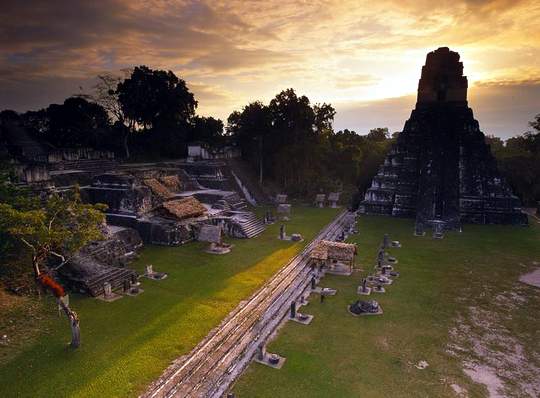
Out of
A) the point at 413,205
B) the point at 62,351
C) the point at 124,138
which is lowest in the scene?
→ the point at 62,351

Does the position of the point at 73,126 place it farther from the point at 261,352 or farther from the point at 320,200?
the point at 261,352

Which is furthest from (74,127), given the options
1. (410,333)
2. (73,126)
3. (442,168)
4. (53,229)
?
(410,333)

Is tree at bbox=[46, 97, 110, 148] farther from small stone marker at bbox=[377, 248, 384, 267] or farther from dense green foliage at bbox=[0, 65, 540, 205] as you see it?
small stone marker at bbox=[377, 248, 384, 267]

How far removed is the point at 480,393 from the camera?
34.1 feet

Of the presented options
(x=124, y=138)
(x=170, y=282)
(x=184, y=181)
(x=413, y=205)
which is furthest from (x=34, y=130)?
(x=413, y=205)

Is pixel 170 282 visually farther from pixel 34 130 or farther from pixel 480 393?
pixel 34 130

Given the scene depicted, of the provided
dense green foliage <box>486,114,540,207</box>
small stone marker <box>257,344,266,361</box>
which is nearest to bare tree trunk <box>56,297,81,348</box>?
small stone marker <box>257,344,266,361</box>

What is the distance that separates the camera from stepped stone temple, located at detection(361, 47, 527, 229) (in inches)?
Result: 1268

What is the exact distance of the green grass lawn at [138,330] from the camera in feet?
34.4

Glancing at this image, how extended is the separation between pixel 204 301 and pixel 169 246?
9.17 meters

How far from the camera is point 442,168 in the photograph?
34.8 metres

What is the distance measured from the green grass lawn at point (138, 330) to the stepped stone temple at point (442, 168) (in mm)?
18007

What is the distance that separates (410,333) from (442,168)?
25925 millimetres

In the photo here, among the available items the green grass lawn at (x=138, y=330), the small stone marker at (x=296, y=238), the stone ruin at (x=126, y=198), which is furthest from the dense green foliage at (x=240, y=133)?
the green grass lawn at (x=138, y=330)
